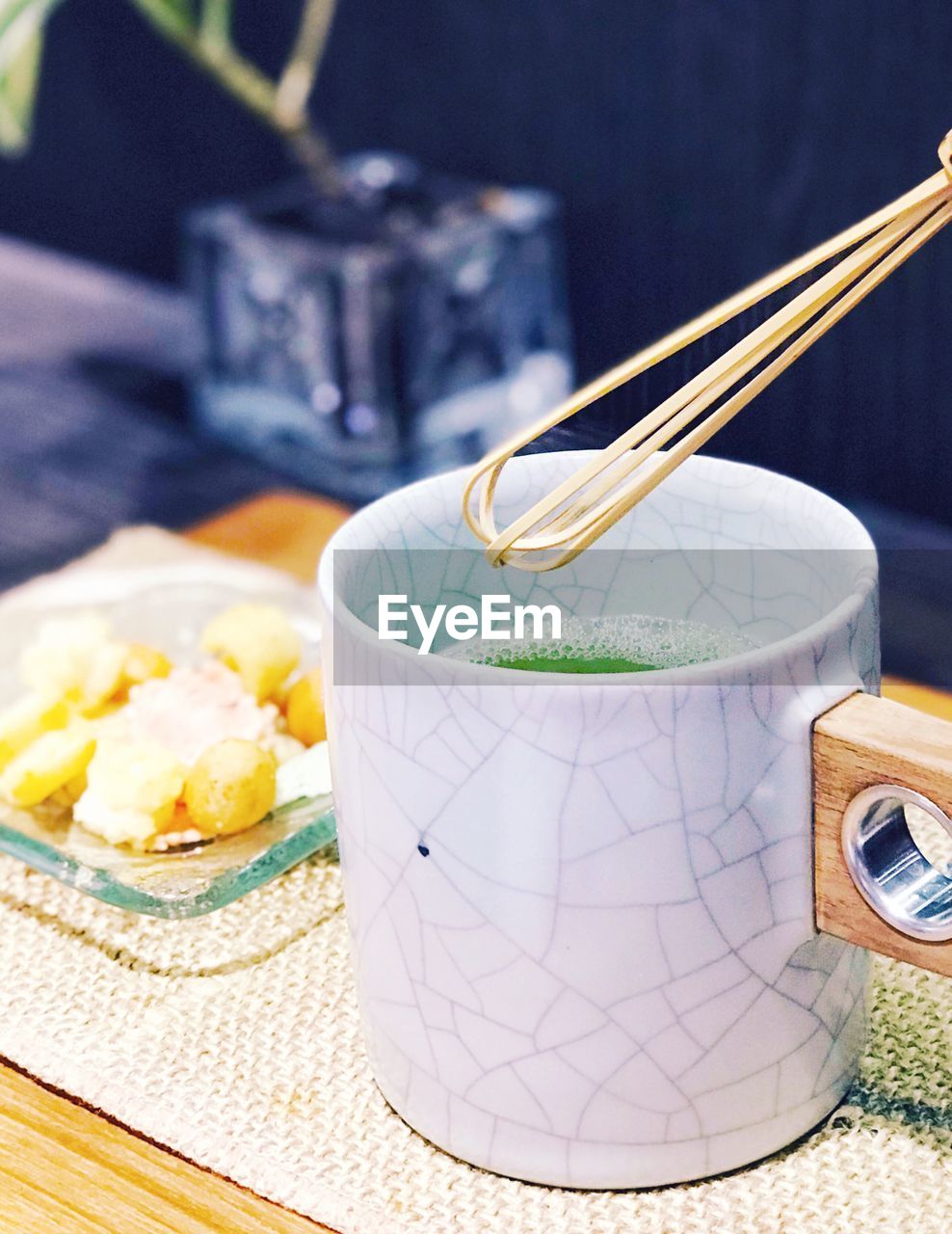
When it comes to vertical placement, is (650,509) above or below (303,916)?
above

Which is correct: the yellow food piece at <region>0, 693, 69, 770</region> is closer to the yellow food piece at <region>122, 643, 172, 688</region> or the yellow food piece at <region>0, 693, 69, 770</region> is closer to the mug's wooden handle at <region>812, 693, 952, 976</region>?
the yellow food piece at <region>122, 643, 172, 688</region>

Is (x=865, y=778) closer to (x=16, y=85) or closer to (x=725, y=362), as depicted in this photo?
(x=725, y=362)

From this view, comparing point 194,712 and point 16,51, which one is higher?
point 16,51

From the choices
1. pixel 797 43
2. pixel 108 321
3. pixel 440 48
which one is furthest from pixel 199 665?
pixel 108 321

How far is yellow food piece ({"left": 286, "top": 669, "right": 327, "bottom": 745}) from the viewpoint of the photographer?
42cm

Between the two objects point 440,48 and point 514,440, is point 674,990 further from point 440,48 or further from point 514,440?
point 440,48

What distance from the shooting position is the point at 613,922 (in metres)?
0.27

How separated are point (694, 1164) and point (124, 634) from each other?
27cm

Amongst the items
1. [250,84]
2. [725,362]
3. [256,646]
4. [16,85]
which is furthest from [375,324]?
[725,362]

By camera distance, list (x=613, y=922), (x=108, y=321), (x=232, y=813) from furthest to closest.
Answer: (x=108, y=321) → (x=232, y=813) → (x=613, y=922)

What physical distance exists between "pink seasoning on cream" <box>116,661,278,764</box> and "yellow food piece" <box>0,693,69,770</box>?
0.02 metres

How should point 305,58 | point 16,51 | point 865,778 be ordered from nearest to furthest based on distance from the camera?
1. point 865,778
2. point 16,51
3. point 305,58

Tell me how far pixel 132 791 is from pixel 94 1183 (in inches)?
3.8

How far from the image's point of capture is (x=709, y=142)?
2.80ft
